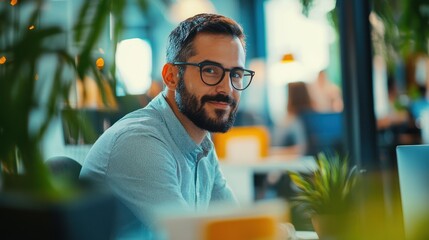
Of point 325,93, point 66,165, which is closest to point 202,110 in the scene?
point 66,165

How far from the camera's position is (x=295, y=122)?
592cm

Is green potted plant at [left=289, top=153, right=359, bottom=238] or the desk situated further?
the desk

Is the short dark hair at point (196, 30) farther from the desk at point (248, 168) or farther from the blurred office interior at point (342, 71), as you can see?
the desk at point (248, 168)

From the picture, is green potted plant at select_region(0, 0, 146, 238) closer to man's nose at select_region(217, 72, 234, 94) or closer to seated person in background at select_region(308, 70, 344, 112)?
man's nose at select_region(217, 72, 234, 94)

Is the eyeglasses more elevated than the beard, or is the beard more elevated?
the eyeglasses

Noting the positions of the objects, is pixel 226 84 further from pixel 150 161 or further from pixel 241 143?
pixel 241 143

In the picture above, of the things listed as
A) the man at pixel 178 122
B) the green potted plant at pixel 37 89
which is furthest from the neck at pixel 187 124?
the green potted plant at pixel 37 89

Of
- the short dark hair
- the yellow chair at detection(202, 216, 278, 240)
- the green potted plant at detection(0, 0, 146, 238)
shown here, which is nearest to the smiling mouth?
the short dark hair

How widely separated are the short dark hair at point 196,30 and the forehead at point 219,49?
0.01m

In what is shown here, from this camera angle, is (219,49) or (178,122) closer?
(219,49)

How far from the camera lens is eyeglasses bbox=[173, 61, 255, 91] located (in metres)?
1.63

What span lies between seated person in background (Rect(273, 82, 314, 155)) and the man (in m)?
4.07

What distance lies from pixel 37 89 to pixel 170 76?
947mm

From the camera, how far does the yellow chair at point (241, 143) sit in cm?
553
